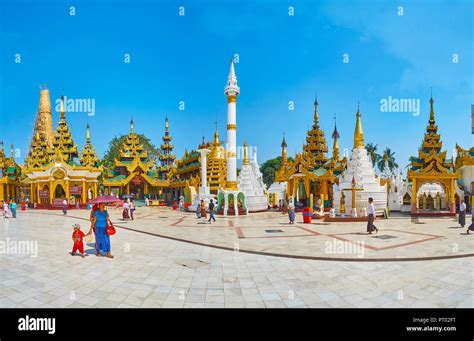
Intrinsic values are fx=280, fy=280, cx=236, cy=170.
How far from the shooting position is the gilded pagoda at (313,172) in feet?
102

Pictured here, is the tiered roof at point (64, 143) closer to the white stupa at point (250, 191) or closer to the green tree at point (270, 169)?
the white stupa at point (250, 191)

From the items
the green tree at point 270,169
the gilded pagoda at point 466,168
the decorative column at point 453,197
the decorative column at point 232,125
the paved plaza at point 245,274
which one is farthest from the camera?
the green tree at point 270,169

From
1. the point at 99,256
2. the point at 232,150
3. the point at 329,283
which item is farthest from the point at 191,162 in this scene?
the point at 329,283

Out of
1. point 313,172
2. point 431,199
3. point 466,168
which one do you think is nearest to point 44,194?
point 313,172

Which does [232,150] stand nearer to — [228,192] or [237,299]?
[228,192]

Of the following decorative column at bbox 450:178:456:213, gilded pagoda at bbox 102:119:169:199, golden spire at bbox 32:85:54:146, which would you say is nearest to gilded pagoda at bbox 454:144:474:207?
decorative column at bbox 450:178:456:213

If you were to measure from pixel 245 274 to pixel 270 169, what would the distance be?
2607 inches

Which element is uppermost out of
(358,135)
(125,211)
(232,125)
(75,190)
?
(232,125)

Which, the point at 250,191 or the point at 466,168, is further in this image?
the point at 250,191

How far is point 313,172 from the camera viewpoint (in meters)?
31.6

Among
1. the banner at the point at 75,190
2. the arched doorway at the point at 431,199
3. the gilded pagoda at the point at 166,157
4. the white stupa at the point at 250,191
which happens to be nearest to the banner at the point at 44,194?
the banner at the point at 75,190

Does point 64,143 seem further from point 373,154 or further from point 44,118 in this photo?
point 373,154

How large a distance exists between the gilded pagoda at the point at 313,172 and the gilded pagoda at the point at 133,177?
23.0 meters

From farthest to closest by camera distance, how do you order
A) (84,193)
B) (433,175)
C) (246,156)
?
(84,193)
(246,156)
(433,175)
